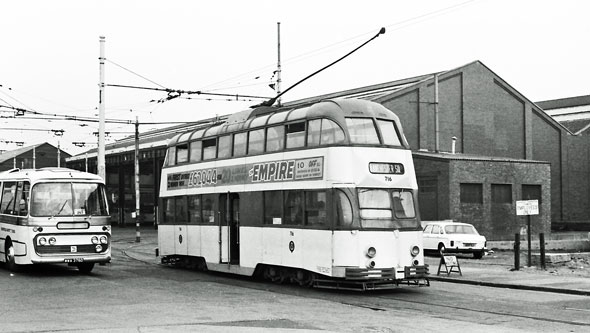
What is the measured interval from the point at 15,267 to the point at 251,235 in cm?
710

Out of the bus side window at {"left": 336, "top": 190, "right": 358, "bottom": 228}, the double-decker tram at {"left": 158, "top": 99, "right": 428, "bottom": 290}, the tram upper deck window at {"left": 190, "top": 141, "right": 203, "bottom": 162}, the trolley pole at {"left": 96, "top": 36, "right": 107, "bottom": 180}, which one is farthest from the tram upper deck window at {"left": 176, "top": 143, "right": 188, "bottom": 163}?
the trolley pole at {"left": 96, "top": 36, "right": 107, "bottom": 180}

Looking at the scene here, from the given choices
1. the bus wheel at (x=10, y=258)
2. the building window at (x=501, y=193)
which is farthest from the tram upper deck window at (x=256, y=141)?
the building window at (x=501, y=193)

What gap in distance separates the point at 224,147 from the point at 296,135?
388cm

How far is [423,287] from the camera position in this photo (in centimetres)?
1969

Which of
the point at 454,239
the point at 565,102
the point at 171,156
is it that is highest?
the point at 565,102

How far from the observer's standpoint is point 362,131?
17.9 metres

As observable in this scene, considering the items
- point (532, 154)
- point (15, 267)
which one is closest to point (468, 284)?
point (15, 267)

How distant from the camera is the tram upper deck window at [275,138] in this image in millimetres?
19391

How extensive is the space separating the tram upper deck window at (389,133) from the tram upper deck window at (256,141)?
350 cm

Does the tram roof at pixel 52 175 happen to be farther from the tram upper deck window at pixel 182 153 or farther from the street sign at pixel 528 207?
the street sign at pixel 528 207

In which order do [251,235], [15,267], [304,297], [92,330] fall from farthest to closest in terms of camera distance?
1. [15,267]
2. [251,235]
3. [304,297]
4. [92,330]

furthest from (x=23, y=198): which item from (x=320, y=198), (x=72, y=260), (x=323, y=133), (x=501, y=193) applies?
(x=501, y=193)

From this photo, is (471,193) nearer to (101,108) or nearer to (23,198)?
(101,108)

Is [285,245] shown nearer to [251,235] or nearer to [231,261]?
[251,235]
